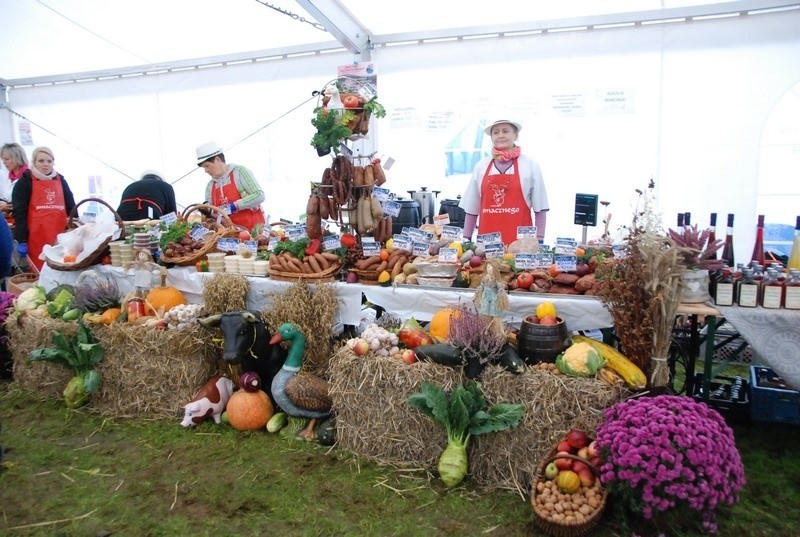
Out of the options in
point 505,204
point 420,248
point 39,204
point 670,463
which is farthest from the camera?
point 39,204

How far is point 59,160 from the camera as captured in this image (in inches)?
375

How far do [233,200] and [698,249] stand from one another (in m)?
3.99

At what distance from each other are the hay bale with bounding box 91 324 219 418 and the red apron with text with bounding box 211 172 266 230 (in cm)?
164

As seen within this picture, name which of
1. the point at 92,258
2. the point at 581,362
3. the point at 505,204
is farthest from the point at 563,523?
the point at 92,258

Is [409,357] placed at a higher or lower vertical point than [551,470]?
higher

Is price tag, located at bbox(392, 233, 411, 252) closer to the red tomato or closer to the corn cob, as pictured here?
the red tomato

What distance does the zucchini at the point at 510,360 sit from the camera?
2.91 m

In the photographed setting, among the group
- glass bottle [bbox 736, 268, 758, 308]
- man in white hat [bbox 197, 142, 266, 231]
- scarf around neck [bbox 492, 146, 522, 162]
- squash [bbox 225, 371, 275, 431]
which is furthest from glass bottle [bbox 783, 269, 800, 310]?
man in white hat [bbox 197, 142, 266, 231]

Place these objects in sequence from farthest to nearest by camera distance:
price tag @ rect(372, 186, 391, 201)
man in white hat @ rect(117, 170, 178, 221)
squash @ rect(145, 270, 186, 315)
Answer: man in white hat @ rect(117, 170, 178, 221) < squash @ rect(145, 270, 186, 315) < price tag @ rect(372, 186, 391, 201)

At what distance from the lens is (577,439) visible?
267cm

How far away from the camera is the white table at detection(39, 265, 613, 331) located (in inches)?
125

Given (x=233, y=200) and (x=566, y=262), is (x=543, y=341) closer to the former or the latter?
(x=566, y=262)

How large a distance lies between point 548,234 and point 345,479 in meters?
4.49

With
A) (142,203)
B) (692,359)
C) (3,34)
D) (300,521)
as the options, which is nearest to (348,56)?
(142,203)
